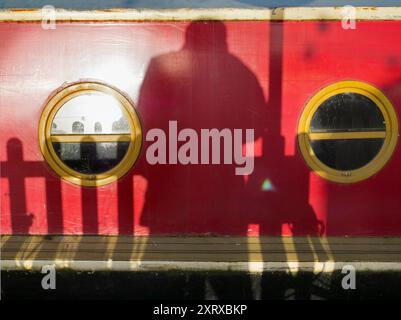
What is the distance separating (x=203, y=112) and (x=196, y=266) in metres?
1.26

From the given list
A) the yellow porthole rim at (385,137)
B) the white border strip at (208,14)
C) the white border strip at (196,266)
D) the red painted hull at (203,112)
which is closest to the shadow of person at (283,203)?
the red painted hull at (203,112)

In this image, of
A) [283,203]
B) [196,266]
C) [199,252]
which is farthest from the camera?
[283,203]

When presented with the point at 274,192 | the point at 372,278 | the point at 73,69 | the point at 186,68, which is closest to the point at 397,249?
the point at 372,278

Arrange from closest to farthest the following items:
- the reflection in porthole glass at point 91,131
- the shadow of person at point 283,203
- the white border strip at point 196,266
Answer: the white border strip at point 196,266 → the reflection in porthole glass at point 91,131 → the shadow of person at point 283,203

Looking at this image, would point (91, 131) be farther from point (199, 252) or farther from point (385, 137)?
point (385, 137)

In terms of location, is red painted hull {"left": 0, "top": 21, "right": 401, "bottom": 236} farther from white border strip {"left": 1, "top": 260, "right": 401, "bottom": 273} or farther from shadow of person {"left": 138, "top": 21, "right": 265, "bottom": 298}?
white border strip {"left": 1, "top": 260, "right": 401, "bottom": 273}

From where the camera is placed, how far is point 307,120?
3.41 m

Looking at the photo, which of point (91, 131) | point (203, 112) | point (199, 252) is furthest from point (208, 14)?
point (199, 252)

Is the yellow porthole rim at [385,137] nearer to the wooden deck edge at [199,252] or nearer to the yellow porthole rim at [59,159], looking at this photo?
the wooden deck edge at [199,252]

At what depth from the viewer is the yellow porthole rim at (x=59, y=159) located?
132 inches

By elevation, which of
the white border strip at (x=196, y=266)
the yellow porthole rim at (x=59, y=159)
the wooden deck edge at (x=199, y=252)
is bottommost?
the white border strip at (x=196, y=266)

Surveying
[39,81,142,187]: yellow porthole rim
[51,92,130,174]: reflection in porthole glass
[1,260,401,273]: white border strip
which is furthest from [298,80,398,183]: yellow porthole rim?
[51,92,130,174]: reflection in porthole glass

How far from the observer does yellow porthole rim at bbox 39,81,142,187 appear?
337 cm

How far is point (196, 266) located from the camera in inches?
121
